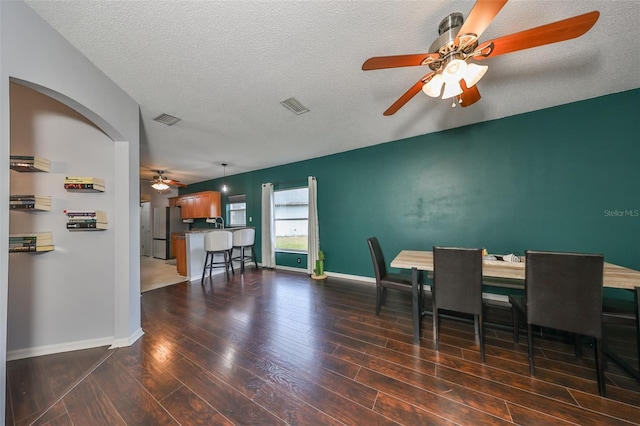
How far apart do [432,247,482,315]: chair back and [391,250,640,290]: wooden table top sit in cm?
18

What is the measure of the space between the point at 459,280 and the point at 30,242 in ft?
12.5

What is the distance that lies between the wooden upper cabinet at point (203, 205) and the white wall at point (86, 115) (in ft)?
13.5

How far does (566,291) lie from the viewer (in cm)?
150

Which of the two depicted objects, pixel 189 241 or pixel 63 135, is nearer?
pixel 63 135

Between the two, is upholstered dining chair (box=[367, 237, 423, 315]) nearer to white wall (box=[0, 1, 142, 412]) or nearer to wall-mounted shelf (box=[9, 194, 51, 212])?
white wall (box=[0, 1, 142, 412])

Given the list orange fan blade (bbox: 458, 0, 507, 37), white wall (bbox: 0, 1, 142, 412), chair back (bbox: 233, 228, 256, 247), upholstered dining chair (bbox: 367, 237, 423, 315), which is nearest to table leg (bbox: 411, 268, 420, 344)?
upholstered dining chair (bbox: 367, 237, 423, 315)

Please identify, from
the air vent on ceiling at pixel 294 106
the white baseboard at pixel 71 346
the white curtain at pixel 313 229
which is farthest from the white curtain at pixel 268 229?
the white baseboard at pixel 71 346

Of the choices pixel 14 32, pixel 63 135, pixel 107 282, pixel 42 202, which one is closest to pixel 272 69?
pixel 14 32

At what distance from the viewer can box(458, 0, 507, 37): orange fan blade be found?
0.99 metres

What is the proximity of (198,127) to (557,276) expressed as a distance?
425 cm

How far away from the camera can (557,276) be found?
1521 mm

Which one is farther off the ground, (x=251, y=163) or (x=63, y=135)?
(x=251, y=163)

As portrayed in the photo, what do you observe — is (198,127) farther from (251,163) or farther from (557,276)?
(557,276)

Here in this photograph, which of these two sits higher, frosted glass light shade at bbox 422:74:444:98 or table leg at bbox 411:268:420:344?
frosted glass light shade at bbox 422:74:444:98
